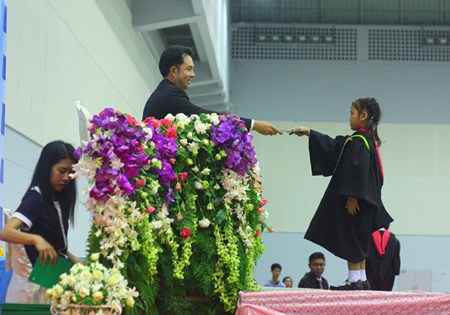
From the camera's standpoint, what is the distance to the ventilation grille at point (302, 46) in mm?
19938

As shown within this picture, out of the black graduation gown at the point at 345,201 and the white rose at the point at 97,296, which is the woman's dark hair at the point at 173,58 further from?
the white rose at the point at 97,296

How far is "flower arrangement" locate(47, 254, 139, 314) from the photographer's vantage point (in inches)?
141

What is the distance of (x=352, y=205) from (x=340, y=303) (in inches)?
70.1

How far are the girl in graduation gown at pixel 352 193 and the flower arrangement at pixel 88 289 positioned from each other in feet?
9.90

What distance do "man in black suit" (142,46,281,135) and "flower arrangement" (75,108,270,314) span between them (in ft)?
2.45

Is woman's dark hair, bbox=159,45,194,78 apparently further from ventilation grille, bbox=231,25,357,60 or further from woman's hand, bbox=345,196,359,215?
ventilation grille, bbox=231,25,357,60

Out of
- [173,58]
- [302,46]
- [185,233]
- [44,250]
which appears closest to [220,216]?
[185,233]

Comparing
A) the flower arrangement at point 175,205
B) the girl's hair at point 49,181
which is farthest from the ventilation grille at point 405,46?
the girl's hair at point 49,181

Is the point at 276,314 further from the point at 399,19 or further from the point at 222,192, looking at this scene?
the point at 399,19

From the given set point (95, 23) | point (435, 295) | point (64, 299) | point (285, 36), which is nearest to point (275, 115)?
point (285, 36)

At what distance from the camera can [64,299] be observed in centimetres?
359

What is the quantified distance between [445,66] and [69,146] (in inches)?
666

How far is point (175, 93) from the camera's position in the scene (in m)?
5.64

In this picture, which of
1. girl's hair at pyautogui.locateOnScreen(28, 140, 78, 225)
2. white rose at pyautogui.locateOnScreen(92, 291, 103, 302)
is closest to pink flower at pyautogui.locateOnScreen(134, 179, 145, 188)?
girl's hair at pyautogui.locateOnScreen(28, 140, 78, 225)
